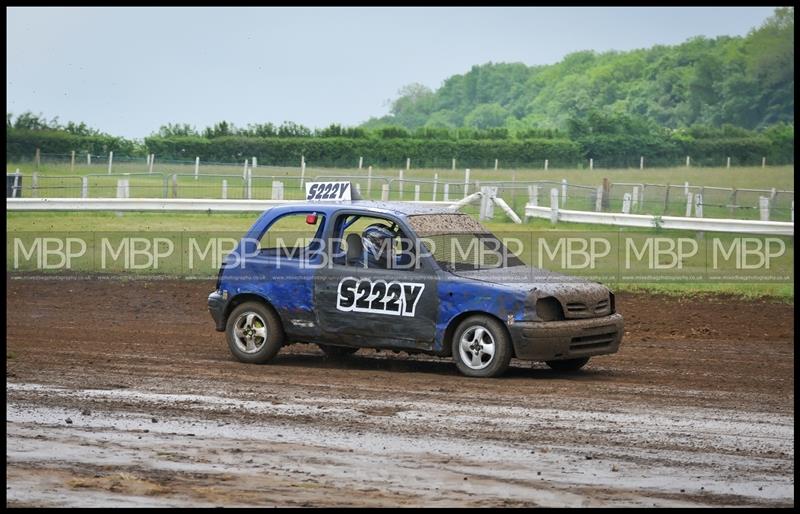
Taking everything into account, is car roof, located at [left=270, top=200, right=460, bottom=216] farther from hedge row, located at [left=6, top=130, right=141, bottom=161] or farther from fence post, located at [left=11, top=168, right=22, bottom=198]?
hedge row, located at [left=6, top=130, right=141, bottom=161]

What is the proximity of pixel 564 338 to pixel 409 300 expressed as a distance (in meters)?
1.53

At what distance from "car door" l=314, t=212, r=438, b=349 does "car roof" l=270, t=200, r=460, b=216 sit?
0.08 m

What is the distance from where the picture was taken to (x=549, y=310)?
12383mm

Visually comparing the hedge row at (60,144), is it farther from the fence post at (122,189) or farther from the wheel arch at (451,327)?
the wheel arch at (451,327)

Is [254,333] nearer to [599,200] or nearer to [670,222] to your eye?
[670,222]

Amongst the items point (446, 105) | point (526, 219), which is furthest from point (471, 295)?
point (446, 105)

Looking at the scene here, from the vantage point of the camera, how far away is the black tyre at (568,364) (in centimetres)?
1309

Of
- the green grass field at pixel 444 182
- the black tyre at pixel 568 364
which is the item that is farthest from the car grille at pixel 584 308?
the green grass field at pixel 444 182

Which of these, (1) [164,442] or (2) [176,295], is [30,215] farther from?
(1) [164,442]

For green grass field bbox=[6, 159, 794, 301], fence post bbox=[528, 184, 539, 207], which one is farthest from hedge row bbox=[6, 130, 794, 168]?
fence post bbox=[528, 184, 539, 207]

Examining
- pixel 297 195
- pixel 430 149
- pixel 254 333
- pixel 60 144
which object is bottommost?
pixel 254 333

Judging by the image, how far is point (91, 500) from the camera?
738 cm

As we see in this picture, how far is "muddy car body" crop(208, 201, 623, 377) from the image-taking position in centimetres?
1227

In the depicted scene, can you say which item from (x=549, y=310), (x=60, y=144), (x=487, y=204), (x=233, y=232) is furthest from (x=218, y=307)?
(x=60, y=144)
